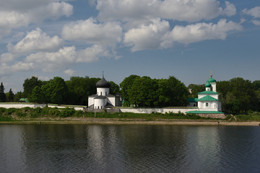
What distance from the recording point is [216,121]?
172ft

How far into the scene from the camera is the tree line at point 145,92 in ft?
188

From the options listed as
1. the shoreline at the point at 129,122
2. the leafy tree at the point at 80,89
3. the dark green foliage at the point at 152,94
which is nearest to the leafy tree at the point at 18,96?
the leafy tree at the point at 80,89

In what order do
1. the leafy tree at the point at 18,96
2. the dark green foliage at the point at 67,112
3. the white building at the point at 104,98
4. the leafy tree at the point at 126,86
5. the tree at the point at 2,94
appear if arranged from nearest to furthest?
the dark green foliage at the point at 67,112 < the white building at the point at 104,98 < the leafy tree at the point at 126,86 < the tree at the point at 2,94 < the leafy tree at the point at 18,96

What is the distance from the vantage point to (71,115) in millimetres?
56719

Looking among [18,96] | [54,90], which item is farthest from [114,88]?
[18,96]

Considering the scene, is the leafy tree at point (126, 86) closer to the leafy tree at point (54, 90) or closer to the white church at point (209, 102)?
the leafy tree at point (54, 90)

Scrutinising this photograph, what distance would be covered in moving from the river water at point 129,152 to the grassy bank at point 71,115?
49.7 ft

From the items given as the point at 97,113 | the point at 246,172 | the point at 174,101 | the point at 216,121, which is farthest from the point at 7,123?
the point at 246,172

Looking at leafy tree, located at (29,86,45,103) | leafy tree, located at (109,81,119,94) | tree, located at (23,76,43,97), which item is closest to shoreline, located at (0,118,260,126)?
leafy tree, located at (29,86,45,103)

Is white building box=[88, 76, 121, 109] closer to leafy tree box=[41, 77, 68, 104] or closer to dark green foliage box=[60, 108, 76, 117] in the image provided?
dark green foliage box=[60, 108, 76, 117]

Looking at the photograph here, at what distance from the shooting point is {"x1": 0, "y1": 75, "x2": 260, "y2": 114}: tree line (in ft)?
188

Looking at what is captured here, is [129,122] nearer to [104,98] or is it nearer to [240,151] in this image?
[104,98]

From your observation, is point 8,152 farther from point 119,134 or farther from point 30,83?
point 30,83

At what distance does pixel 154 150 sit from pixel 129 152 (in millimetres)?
2768
